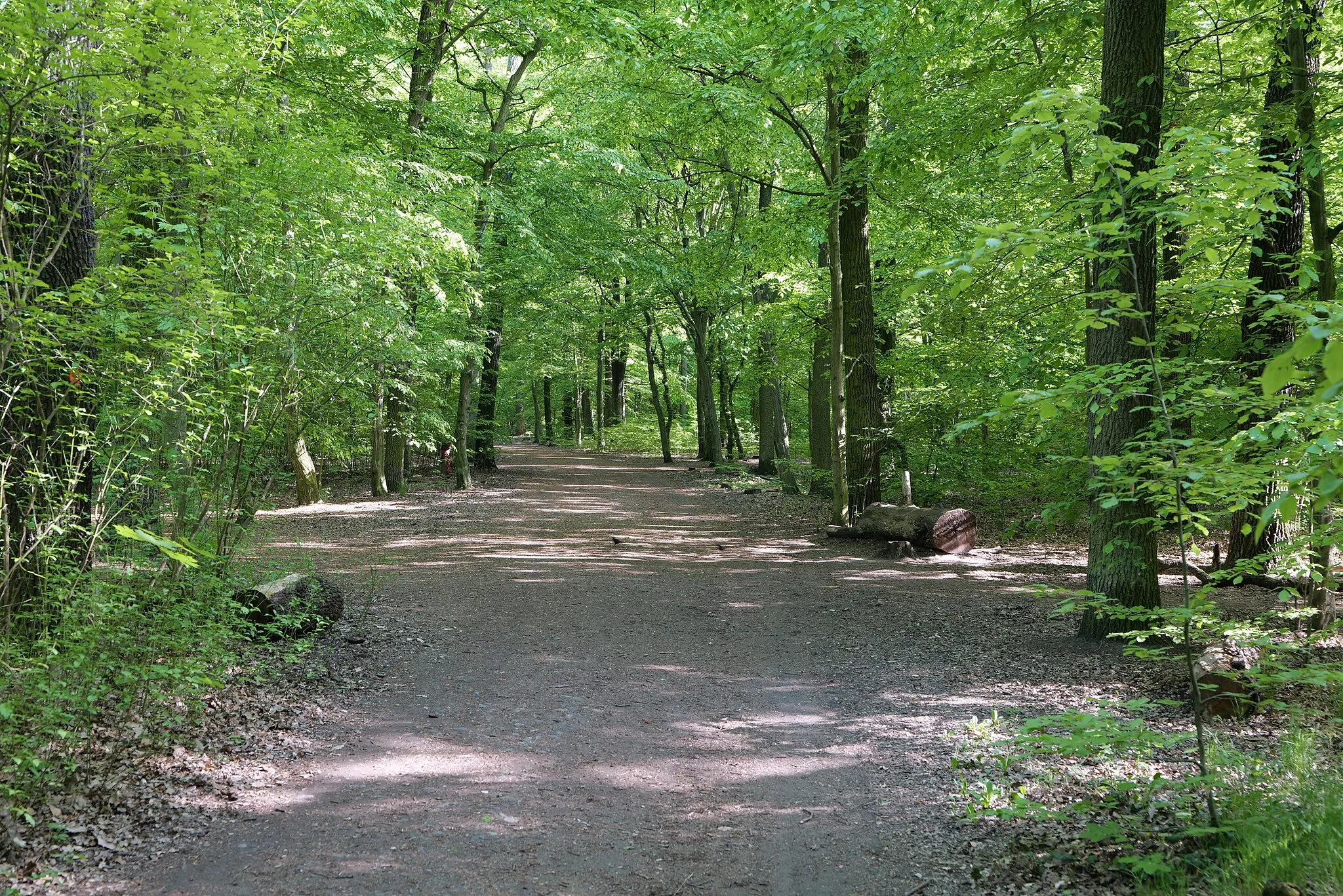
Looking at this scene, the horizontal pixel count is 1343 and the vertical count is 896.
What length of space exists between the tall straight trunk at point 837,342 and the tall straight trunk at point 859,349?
0.12 metres

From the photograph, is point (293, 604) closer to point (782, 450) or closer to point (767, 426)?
point (782, 450)

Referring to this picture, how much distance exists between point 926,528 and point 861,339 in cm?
315

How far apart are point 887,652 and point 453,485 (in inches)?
575

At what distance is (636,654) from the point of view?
735cm

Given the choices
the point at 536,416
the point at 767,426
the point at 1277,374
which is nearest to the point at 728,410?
the point at 767,426

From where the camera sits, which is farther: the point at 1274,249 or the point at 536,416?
the point at 536,416

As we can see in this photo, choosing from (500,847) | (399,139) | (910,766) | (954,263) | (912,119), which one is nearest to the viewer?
(954,263)

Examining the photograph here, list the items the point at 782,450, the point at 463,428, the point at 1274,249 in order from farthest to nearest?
the point at 782,450
the point at 463,428
the point at 1274,249

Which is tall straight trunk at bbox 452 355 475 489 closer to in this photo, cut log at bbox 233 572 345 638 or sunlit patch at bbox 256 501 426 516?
sunlit patch at bbox 256 501 426 516

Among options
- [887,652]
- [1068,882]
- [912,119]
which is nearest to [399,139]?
[912,119]

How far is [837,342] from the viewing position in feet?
41.8

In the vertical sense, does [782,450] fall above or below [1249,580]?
above

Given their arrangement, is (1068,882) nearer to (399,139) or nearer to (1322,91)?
(1322,91)

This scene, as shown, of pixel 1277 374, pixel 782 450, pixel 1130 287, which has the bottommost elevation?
pixel 782 450
